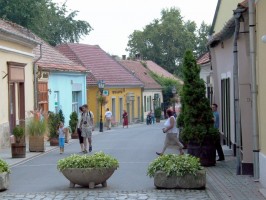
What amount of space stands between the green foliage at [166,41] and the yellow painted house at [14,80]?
200ft

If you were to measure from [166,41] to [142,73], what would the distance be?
22614 mm

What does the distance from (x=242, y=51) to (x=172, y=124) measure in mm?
5264

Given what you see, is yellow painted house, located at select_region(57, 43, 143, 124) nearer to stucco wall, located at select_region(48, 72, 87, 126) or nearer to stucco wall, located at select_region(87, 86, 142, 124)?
stucco wall, located at select_region(87, 86, 142, 124)

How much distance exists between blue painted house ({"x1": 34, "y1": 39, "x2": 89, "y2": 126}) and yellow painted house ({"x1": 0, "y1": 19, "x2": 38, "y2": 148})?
1488 millimetres

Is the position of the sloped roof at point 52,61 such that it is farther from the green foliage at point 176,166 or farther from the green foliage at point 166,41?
the green foliage at point 166,41

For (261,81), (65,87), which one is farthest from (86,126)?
(65,87)

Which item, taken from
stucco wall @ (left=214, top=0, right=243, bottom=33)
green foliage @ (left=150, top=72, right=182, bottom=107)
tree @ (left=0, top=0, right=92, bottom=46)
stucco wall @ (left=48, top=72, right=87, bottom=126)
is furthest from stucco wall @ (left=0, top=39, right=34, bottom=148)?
green foliage @ (left=150, top=72, right=182, bottom=107)

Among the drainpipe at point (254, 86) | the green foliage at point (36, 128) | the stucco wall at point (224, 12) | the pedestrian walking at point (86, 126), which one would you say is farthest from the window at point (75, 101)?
the drainpipe at point (254, 86)

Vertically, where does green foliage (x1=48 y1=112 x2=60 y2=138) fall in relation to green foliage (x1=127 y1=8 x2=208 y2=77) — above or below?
below

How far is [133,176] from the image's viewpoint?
1533cm

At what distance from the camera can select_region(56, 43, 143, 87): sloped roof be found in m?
53.9

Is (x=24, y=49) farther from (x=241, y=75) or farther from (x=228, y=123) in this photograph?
(x=241, y=75)

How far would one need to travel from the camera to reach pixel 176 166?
12617 mm

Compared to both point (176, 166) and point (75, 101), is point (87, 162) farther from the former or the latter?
point (75, 101)
